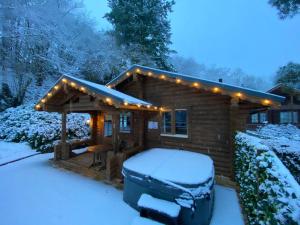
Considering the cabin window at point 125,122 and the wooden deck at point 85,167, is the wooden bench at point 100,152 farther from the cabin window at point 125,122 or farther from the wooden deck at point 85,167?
the cabin window at point 125,122

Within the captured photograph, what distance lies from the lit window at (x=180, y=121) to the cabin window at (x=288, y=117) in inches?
660

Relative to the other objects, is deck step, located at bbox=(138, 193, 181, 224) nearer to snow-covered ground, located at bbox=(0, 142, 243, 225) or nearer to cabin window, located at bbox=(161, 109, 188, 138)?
snow-covered ground, located at bbox=(0, 142, 243, 225)

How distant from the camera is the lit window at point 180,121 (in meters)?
8.02

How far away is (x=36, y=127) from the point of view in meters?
11.1

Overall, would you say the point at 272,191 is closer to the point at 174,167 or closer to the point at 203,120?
the point at 174,167

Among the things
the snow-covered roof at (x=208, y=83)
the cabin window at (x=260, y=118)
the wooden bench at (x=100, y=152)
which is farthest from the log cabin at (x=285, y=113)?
the wooden bench at (x=100, y=152)

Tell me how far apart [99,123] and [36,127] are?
3.57 meters

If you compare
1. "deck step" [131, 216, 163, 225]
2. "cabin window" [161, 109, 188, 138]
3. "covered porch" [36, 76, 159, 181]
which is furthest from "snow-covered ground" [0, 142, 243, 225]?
"cabin window" [161, 109, 188, 138]

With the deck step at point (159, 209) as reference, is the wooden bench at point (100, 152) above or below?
above

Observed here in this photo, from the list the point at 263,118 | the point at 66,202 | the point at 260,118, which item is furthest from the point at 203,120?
the point at 260,118

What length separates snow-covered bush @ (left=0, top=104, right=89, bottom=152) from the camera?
10.7m

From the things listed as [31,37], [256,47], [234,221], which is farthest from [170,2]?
[256,47]

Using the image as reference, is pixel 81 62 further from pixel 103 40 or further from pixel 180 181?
pixel 180 181

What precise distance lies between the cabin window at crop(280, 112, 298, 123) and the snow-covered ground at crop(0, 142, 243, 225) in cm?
1757
